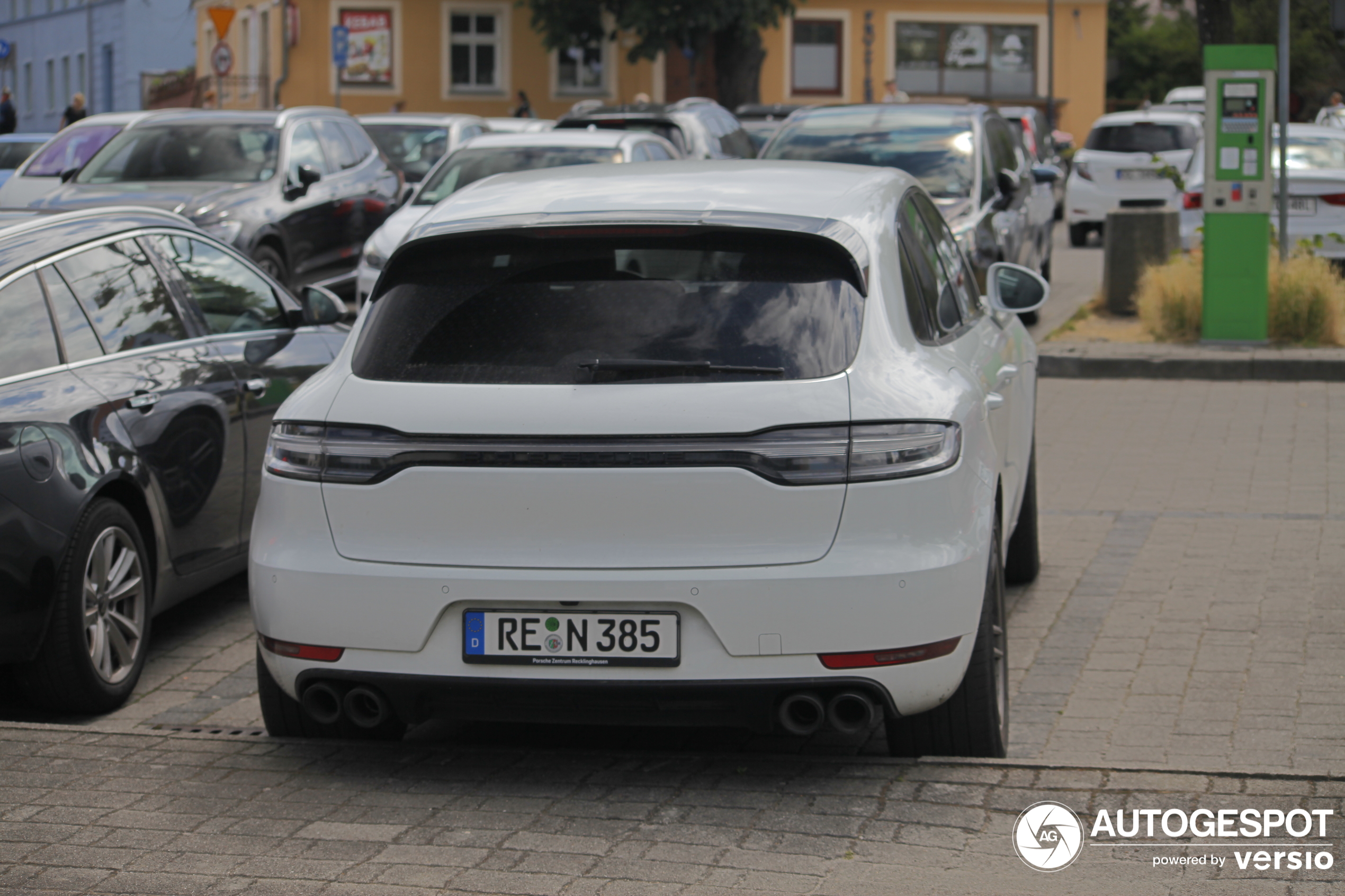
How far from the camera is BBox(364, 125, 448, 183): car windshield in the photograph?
2094 centimetres

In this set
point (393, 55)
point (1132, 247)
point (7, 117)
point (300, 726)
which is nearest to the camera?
point (300, 726)

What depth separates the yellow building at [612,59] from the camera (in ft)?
151

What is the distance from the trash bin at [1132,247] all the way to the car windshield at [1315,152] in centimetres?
245

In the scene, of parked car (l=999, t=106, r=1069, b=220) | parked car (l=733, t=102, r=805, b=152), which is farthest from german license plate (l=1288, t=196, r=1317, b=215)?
parked car (l=733, t=102, r=805, b=152)

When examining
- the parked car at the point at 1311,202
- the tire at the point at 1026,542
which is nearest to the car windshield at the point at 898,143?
the parked car at the point at 1311,202

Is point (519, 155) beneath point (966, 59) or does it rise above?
beneath

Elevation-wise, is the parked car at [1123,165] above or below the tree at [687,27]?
below

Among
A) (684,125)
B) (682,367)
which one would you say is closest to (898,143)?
(684,125)

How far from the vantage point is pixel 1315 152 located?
722 inches

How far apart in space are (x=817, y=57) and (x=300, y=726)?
4559 cm

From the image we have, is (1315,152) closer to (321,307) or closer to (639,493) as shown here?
(321,307)

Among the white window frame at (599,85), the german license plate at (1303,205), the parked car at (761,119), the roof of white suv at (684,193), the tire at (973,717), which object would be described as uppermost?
the white window frame at (599,85)

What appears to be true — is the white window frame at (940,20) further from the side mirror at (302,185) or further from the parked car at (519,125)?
the side mirror at (302,185)

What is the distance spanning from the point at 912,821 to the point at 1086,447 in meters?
6.51
